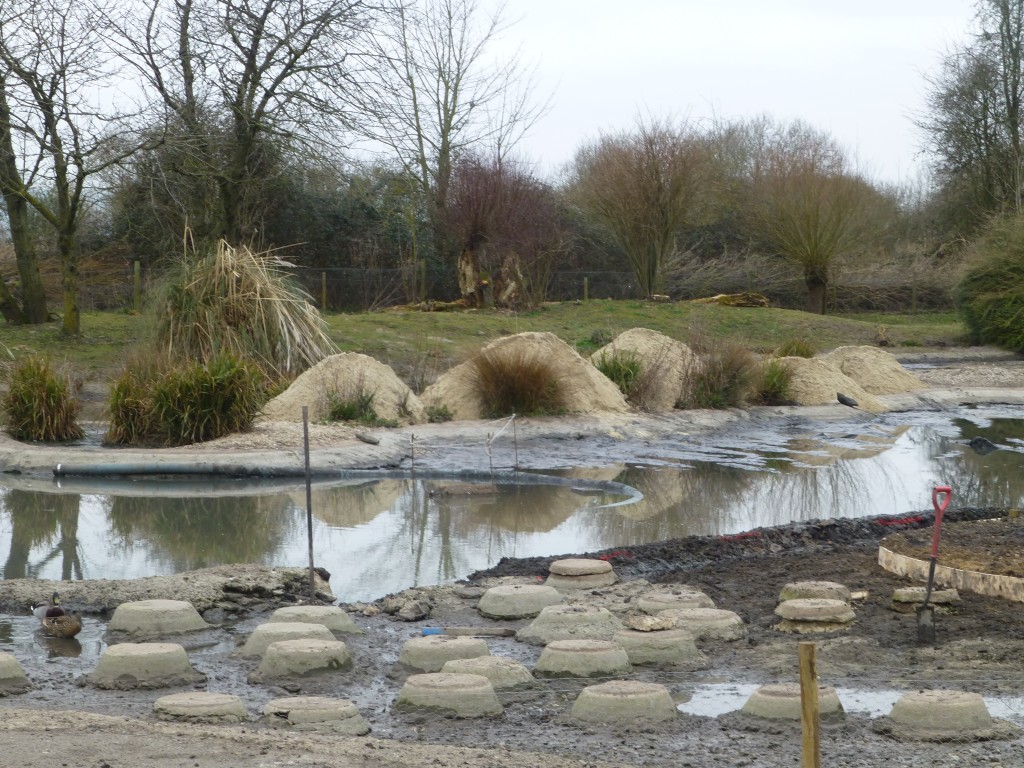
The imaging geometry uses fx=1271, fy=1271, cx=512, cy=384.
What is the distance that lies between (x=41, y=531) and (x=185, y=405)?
4042mm

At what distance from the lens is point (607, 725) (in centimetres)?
477

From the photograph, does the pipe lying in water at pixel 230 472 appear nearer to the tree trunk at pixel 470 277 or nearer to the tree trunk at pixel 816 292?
the tree trunk at pixel 470 277

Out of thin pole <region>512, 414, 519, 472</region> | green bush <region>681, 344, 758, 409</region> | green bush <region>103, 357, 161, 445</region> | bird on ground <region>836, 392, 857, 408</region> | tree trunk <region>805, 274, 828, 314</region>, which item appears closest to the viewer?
thin pole <region>512, 414, 519, 472</region>

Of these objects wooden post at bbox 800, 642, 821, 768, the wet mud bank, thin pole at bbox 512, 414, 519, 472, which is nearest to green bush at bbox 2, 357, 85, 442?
thin pole at bbox 512, 414, 519, 472

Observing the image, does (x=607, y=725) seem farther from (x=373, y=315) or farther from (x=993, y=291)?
(x=993, y=291)

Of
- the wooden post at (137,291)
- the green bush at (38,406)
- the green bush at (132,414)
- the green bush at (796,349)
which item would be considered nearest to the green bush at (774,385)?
the green bush at (796,349)

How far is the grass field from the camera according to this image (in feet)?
65.4

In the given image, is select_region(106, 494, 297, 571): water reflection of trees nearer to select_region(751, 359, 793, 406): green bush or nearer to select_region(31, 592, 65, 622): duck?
select_region(31, 592, 65, 622): duck

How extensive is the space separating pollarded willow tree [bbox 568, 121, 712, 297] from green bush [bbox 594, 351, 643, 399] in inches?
604

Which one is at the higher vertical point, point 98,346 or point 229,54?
point 229,54

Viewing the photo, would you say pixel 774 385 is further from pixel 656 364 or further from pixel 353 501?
pixel 353 501

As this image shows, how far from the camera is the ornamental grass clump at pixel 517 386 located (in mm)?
15883

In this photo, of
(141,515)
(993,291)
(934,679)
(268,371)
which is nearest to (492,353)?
(268,371)

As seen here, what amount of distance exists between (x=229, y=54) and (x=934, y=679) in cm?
1995
